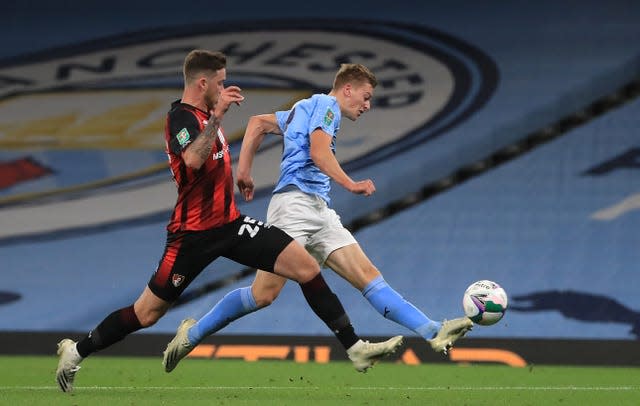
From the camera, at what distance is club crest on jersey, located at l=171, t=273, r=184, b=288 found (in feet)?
20.1

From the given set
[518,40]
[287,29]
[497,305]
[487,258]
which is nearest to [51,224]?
[287,29]

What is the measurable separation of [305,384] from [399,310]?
134 centimetres

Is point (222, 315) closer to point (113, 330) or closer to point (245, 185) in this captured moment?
point (113, 330)

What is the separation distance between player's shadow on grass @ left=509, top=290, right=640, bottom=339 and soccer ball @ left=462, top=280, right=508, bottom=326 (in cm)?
475

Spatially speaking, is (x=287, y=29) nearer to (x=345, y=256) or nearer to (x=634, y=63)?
(x=634, y=63)

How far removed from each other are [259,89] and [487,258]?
395 centimetres

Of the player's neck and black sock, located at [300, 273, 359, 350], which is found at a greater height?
the player's neck

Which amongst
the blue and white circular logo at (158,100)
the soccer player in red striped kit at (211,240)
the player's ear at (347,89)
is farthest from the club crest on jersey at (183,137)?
the blue and white circular logo at (158,100)

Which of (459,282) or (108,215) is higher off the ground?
(108,215)

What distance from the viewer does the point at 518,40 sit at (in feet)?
46.9

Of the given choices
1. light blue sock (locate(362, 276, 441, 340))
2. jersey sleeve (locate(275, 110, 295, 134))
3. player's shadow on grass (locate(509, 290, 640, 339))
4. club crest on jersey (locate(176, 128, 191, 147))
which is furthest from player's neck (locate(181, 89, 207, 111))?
player's shadow on grass (locate(509, 290, 640, 339))

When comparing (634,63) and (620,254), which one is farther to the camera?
(634,63)

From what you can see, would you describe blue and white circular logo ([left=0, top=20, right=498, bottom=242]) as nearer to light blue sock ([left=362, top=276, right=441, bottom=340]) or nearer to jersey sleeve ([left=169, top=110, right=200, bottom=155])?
light blue sock ([left=362, top=276, right=441, bottom=340])

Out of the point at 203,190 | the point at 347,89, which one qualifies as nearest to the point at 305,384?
the point at 203,190
